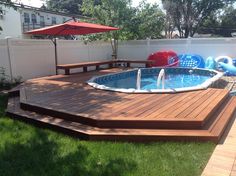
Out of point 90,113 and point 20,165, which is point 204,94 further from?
point 20,165

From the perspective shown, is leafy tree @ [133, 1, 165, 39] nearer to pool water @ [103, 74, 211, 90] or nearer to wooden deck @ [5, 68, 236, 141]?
pool water @ [103, 74, 211, 90]

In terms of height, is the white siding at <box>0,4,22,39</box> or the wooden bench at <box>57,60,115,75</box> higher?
the white siding at <box>0,4,22,39</box>

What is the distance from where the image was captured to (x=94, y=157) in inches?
136

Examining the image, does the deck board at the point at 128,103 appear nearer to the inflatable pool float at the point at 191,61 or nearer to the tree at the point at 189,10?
the inflatable pool float at the point at 191,61

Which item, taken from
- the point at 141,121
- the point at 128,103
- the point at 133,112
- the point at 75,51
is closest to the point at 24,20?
the point at 75,51

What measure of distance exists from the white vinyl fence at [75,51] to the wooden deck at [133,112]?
333cm

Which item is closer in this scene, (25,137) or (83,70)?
(25,137)

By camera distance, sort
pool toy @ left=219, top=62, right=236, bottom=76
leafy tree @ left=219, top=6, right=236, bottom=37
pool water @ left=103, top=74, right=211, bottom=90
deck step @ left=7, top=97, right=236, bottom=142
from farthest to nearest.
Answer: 1. leafy tree @ left=219, top=6, right=236, bottom=37
2. pool toy @ left=219, top=62, right=236, bottom=76
3. pool water @ left=103, top=74, right=211, bottom=90
4. deck step @ left=7, top=97, right=236, bottom=142

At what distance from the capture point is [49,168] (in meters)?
3.16

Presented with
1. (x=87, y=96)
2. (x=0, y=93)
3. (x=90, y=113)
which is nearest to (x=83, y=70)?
(x=0, y=93)

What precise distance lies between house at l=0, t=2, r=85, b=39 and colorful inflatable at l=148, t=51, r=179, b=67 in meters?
9.49

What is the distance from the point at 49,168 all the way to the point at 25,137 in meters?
1.22

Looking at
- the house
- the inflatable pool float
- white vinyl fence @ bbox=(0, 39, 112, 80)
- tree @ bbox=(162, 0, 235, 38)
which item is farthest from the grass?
tree @ bbox=(162, 0, 235, 38)

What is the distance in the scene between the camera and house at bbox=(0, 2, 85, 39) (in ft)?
67.4
